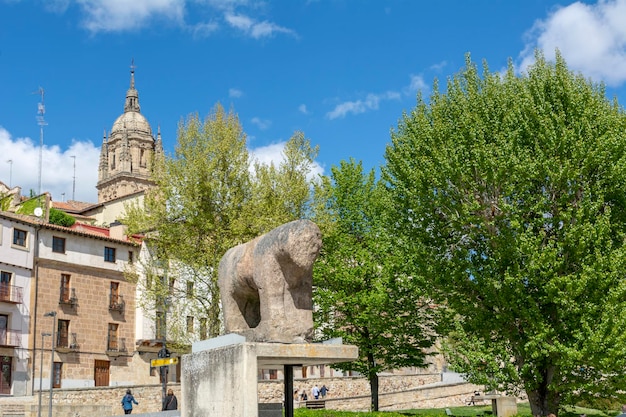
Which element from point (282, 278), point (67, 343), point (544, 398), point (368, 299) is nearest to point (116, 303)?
point (67, 343)

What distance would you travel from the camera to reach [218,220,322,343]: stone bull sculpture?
29.2 ft

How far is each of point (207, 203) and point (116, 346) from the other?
2217 centimetres

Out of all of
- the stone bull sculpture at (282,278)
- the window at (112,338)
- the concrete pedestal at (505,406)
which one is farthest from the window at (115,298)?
the stone bull sculpture at (282,278)

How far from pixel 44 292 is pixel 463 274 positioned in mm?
28956

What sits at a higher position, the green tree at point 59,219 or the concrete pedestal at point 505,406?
the green tree at point 59,219

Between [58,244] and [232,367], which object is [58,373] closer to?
[58,244]

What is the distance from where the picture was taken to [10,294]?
4006 cm

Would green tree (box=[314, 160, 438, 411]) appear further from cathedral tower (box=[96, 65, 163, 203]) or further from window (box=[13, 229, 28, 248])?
cathedral tower (box=[96, 65, 163, 203])

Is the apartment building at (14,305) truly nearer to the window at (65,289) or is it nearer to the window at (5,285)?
the window at (5,285)

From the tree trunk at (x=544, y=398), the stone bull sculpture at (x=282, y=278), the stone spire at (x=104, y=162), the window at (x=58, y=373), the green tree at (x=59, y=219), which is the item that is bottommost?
the tree trunk at (x=544, y=398)

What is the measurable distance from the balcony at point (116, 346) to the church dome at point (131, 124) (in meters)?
78.6

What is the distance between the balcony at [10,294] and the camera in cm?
3966

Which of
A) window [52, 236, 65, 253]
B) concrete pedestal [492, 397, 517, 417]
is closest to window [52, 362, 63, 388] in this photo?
window [52, 236, 65, 253]

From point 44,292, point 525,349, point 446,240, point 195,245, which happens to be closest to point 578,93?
point 446,240
